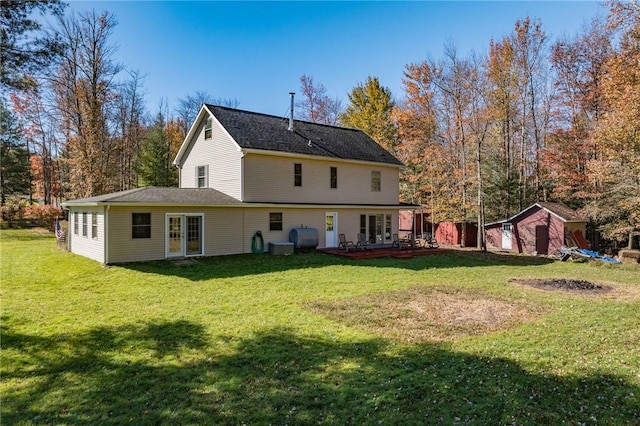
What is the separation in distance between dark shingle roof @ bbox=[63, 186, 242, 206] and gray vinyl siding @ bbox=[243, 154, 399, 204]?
1.55m

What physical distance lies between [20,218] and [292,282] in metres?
32.4

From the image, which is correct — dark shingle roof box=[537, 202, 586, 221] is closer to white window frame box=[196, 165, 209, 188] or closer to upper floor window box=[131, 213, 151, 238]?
white window frame box=[196, 165, 209, 188]

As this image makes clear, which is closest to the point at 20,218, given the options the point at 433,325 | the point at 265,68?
the point at 265,68

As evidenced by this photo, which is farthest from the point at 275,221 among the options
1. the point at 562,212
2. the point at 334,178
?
the point at 562,212

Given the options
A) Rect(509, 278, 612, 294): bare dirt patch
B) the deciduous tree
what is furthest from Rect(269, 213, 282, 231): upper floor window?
the deciduous tree

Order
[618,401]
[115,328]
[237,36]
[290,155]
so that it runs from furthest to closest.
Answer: [290,155] < [237,36] < [115,328] < [618,401]

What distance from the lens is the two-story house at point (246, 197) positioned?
14.4 m

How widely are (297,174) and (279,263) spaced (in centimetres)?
583

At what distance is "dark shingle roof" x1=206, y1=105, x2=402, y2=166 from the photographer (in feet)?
59.8

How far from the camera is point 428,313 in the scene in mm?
8211

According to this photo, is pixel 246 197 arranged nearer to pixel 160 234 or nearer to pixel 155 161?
pixel 160 234

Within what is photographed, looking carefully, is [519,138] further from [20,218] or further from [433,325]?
[20,218]

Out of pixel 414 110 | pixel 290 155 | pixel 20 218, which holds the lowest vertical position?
pixel 20 218

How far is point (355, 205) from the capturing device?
67.5 feet
